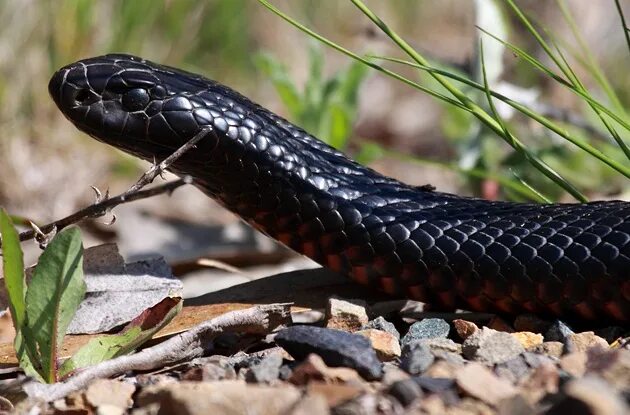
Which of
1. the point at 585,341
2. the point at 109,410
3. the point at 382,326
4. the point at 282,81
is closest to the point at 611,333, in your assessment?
the point at 585,341

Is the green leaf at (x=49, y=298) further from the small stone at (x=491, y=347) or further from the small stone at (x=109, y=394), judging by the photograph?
the small stone at (x=491, y=347)

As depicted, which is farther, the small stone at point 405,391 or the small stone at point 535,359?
the small stone at point 535,359

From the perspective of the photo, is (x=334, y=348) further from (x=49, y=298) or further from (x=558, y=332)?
(x=558, y=332)

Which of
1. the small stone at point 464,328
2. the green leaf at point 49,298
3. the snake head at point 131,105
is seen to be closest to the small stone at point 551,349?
the small stone at point 464,328

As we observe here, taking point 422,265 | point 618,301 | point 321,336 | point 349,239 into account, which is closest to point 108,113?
point 349,239

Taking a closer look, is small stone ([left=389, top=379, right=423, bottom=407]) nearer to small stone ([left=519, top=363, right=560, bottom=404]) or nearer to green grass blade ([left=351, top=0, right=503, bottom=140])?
small stone ([left=519, top=363, right=560, bottom=404])

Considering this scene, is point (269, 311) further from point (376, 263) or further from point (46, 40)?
point (46, 40)

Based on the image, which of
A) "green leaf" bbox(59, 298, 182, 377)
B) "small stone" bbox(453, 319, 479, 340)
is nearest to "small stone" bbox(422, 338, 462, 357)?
"small stone" bbox(453, 319, 479, 340)
